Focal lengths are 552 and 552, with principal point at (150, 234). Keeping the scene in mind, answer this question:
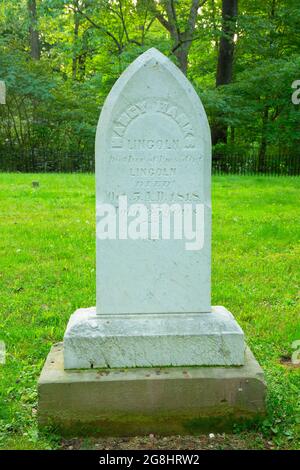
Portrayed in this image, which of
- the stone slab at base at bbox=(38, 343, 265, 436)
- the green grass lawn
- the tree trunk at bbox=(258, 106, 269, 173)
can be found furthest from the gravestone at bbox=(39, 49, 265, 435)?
the tree trunk at bbox=(258, 106, 269, 173)

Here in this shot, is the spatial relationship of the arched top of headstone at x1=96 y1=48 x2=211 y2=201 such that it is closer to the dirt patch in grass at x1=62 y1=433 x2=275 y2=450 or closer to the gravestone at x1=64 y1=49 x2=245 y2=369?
the gravestone at x1=64 y1=49 x2=245 y2=369

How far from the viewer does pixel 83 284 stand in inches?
226

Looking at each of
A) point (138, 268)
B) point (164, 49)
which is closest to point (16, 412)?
point (138, 268)

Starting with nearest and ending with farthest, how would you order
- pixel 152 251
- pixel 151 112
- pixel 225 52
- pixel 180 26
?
pixel 151 112
pixel 152 251
pixel 180 26
pixel 225 52

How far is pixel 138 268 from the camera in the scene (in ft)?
11.4

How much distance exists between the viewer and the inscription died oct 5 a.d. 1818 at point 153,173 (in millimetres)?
3322

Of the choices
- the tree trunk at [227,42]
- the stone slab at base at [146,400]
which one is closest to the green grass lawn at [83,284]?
the stone slab at base at [146,400]

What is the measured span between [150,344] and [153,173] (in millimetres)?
1045

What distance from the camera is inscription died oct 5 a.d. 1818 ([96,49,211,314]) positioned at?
131 inches

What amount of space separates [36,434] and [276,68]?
17.3m

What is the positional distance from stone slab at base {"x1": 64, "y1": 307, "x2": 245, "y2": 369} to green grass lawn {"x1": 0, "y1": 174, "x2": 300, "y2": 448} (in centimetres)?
46

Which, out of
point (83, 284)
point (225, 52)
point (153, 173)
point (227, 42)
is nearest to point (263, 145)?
point (225, 52)

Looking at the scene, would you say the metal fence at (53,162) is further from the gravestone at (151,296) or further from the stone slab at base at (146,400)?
the stone slab at base at (146,400)

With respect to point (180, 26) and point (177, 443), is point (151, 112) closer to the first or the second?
point (177, 443)
